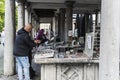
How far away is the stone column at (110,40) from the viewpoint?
492cm

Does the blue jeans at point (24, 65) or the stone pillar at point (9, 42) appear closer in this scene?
the blue jeans at point (24, 65)

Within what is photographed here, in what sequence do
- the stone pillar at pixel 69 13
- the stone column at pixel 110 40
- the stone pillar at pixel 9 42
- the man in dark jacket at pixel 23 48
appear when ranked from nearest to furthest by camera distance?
1. the stone column at pixel 110 40
2. the man in dark jacket at pixel 23 48
3. the stone pillar at pixel 9 42
4. the stone pillar at pixel 69 13

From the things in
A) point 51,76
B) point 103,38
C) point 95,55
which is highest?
point 103,38

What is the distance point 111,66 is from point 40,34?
10.5 meters

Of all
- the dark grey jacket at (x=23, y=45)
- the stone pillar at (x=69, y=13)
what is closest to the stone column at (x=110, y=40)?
the dark grey jacket at (x=23, y=45)

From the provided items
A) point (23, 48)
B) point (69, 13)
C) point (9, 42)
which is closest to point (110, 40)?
point (23, 48)

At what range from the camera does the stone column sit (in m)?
4.92

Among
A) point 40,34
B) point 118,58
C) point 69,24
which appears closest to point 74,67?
point 118,58

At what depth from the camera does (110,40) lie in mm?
4941

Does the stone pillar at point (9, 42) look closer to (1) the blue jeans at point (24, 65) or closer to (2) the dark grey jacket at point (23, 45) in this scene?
(1) the blue jeans at point (24, 65)

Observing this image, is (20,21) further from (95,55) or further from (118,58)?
(118,58)

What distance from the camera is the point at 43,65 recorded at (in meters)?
8.30

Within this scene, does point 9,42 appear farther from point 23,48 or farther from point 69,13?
point 69,13

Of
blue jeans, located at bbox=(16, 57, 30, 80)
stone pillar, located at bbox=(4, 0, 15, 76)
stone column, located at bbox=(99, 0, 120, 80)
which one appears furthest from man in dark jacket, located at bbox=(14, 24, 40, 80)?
stone column, located at bbox=(99, 0, 120, 80)
